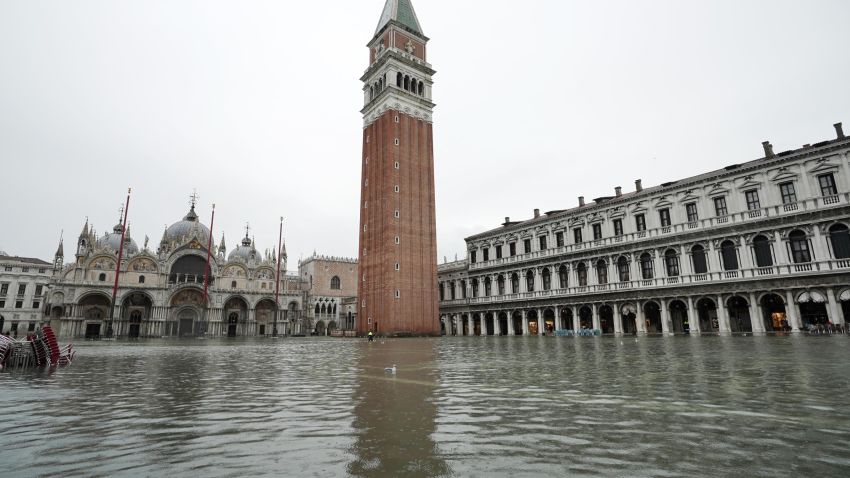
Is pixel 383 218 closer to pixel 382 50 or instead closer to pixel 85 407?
pixel 382 50

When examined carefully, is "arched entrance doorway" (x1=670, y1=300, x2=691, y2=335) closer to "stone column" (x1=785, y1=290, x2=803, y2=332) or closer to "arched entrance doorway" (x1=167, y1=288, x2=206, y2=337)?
"stone column" (x1=785, y1=290, x2=803, y2=332)

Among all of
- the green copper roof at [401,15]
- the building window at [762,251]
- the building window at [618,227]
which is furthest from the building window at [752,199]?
the green copper roof at [401,15]

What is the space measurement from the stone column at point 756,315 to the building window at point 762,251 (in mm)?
2319

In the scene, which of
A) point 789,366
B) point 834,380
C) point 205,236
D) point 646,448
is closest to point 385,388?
point 646,448

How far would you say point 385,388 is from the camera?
8.24 metres

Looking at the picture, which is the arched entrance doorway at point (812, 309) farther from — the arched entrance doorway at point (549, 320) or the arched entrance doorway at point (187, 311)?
the arched entrance doorway at point (187, 311)

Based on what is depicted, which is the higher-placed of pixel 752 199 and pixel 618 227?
pixel 752 199

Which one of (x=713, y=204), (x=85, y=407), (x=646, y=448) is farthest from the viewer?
(x=713, y=204)

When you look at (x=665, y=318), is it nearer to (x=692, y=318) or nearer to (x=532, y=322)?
(x=692, y=318)

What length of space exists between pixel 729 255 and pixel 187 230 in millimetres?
68364

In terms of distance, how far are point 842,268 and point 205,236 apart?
70.5 m

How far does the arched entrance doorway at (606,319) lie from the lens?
41469 millimetres

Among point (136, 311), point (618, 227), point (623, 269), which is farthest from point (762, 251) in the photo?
point (136, 311)

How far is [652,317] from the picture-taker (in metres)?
38.8
